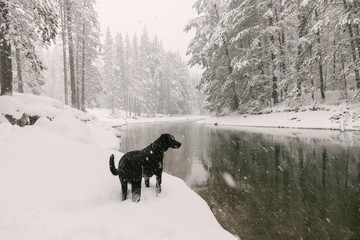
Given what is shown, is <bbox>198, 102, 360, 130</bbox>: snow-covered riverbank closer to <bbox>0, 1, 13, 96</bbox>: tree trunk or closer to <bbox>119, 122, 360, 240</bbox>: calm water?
<bbox>119, 122, 360, 240</bbox>: calm water

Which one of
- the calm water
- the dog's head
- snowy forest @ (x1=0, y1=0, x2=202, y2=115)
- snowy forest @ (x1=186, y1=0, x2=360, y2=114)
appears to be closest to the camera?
the calm water

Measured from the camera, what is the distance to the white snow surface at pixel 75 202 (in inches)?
127

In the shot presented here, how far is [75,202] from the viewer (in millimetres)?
4113

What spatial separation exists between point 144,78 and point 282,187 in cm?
5815

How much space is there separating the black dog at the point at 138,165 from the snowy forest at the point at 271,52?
674 inches

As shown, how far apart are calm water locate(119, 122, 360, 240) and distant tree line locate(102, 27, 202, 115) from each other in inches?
1942

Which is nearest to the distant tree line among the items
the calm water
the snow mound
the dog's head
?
the snow mound

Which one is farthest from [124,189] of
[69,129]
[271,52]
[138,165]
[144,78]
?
[144,78]

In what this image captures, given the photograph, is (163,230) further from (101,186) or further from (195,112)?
(195,112)

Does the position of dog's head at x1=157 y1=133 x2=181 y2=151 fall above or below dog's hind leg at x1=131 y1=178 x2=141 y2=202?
above

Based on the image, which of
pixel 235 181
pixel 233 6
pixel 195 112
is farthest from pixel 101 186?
pixel 195 112

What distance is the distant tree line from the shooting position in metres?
57.4

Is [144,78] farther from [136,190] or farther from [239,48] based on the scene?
[136,190]

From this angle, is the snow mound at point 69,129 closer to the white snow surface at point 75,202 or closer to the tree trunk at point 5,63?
the white snow surface at point 75,202
